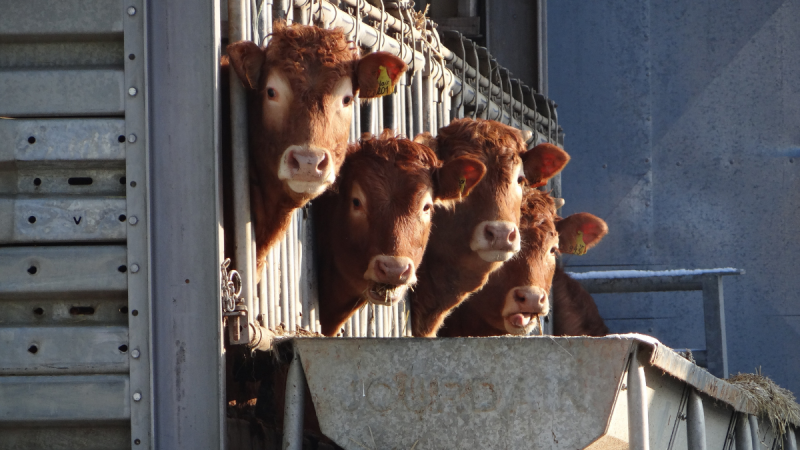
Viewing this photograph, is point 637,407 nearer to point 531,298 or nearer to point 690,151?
point 531,298

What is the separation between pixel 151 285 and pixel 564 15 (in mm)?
8286

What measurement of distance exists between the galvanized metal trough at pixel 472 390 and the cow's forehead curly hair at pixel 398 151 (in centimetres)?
181

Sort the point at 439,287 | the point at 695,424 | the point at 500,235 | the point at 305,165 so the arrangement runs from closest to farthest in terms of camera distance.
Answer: the point at 695,424 < the point at 305,165 < the point at 500,235 < the point at 439,287

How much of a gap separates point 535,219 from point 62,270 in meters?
3.84

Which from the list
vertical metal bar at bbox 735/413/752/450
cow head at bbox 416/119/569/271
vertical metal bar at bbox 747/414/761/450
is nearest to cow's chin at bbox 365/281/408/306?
cow head at bbox 416/119/569/271

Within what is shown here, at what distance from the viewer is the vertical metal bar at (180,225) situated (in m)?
3.24

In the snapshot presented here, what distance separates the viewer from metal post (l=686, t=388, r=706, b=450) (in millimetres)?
3588

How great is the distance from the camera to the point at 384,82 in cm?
421

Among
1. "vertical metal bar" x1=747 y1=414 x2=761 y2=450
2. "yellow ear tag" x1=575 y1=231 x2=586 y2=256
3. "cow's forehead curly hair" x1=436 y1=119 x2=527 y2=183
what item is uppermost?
"cow's forehead curly hair" x1=436 y1=119 x2=527 y2=183

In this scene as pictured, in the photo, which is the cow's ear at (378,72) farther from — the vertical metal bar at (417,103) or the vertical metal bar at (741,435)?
the vertical metal bar at (741,435)

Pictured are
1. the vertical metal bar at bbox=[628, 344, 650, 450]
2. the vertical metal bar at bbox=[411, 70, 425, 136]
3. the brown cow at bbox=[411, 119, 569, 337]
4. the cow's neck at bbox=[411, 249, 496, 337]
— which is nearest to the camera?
the vertical metal bar at bbox=[628, 344, 650, 450]

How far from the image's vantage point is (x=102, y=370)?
127 inches

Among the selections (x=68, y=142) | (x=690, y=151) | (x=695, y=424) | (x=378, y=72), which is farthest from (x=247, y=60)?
(x=690, y=151)

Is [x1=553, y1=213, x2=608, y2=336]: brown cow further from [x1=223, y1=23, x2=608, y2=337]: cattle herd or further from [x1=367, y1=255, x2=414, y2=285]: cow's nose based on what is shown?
[x1=367, y1=255, x2=414, y2=285]: cow's nose
